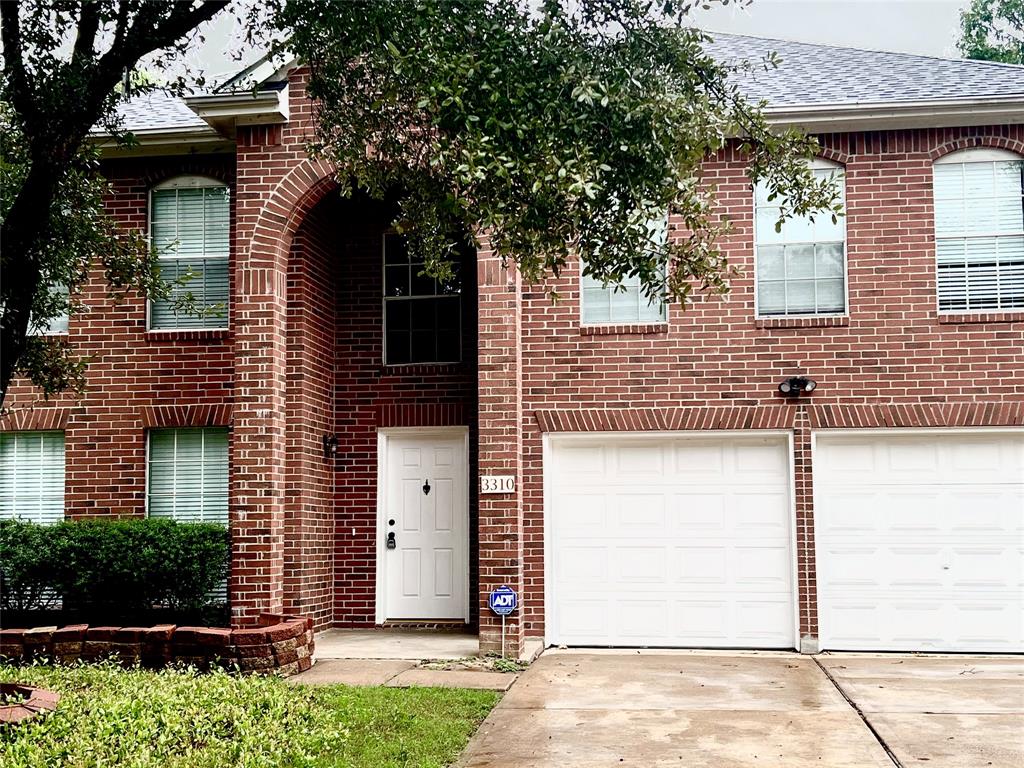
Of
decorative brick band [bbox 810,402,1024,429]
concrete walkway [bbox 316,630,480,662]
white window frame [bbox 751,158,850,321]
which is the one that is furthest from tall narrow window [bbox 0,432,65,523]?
decorative brick band [bbox 810,402,1024,429]

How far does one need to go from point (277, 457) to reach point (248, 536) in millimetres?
862

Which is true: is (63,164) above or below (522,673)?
above

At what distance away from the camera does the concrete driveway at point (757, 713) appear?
720 centimetres

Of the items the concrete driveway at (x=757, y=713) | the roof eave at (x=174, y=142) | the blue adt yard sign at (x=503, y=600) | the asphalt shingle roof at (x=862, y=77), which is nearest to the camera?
the concrete driveway at (x=757, y=713)

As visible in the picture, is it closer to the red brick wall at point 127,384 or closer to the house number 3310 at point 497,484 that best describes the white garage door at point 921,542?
the house number 3310 at point 497,484

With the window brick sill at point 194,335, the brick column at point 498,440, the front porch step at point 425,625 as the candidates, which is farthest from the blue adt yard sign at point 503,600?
the window brick sill at point 194,335

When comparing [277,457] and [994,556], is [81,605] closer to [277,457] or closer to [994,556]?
[277,457]

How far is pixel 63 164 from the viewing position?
781cm

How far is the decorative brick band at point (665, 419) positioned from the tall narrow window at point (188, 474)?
12.5ft

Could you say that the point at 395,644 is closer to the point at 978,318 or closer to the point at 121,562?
the point at 121,562

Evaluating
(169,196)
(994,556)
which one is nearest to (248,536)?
(169,196)

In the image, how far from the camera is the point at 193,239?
13.3 m

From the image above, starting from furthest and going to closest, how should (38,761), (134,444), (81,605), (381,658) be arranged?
1. (134,444)
2. (81,605)
3. (381,658)
4. (38,761)

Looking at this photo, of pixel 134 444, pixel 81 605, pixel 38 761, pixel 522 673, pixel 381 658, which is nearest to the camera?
pixel 38 761
